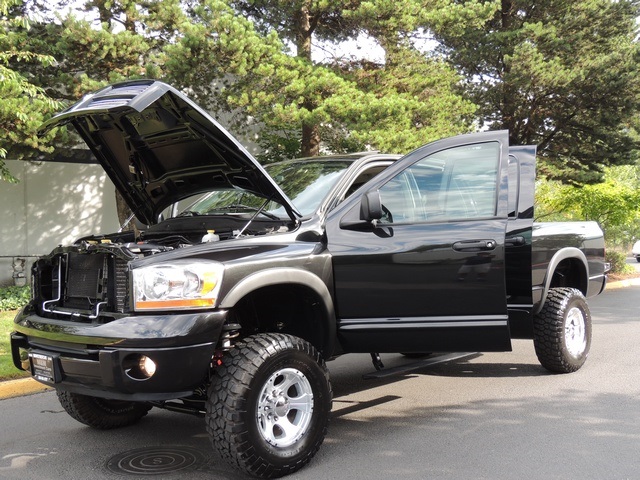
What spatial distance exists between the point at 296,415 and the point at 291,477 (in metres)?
0.37

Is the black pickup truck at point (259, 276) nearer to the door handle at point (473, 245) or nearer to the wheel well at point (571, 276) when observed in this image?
the door handle at point (473, 245)

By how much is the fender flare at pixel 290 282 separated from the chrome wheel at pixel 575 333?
2.77m

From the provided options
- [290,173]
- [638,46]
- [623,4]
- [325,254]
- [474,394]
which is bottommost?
[474,394]

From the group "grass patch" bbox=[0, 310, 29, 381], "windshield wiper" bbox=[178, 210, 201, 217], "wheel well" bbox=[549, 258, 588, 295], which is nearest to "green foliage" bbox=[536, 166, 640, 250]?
"wheel well" bbox=[549, 258, 588, 295]

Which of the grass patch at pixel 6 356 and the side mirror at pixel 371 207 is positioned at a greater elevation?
the side mirror at pixel 371 207

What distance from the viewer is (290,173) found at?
534cm

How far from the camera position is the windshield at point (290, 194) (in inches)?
187

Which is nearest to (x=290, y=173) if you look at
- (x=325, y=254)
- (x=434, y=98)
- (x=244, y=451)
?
(x=325, y=254)

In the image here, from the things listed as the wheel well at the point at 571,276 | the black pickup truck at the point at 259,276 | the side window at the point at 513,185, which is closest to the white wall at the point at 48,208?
the black pickup truck at the point at 259,276

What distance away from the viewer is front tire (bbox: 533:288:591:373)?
588 centimetres

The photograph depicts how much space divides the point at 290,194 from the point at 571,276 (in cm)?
350

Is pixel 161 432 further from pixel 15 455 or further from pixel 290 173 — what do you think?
pixel 290 173

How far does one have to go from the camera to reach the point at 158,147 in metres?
4.84

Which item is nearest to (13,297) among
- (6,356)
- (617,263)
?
(6,356)
